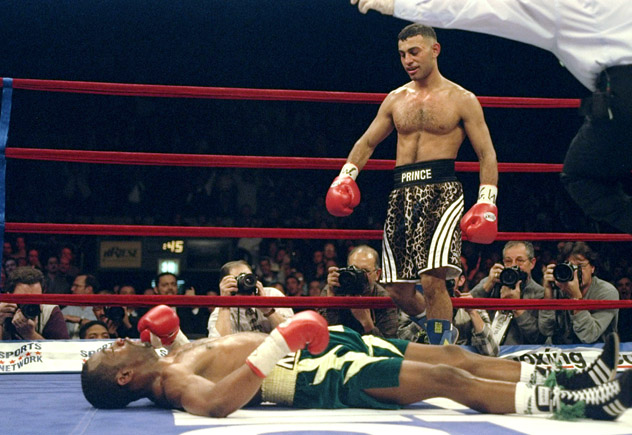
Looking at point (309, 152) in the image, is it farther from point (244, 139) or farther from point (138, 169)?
point (138, 169)

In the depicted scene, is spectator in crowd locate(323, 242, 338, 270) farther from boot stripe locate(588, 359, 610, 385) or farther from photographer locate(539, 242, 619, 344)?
boot stripe locate(588, 359, 610, 385)

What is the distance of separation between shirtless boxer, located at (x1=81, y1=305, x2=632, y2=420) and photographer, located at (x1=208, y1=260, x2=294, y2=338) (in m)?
0.60

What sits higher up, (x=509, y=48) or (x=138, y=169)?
(x=509, y=48)

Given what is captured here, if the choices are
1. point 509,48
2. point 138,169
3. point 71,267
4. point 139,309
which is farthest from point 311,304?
point 509,48

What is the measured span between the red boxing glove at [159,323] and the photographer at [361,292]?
67 centimetres

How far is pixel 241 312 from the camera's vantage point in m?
3.09

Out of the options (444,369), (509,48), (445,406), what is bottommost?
(445,406)

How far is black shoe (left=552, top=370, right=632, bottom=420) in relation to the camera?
1705mm

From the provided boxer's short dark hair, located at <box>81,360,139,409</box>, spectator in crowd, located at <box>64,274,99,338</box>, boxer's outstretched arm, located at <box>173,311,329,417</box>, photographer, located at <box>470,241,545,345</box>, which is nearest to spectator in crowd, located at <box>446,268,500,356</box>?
photographer, located at <box>470,241,545,345</box>

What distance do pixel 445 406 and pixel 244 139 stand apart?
5.69 meters

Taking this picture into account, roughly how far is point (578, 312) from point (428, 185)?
1081 mm

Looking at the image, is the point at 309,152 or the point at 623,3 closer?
the point at 623,3

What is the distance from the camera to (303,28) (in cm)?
724

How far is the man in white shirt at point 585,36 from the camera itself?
65.7 inches
